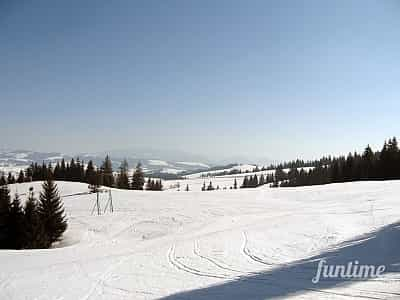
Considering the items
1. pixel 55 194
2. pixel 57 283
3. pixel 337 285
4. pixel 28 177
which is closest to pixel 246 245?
pixel 337 285

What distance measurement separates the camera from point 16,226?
27.3 metres

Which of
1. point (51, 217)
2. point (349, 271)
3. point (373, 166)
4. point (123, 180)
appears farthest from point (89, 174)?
point (349, 271)

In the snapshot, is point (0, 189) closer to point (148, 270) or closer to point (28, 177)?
point (148, 270)

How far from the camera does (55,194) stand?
29.6 metres

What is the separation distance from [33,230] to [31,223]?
3.23ft

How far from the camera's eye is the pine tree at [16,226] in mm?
26125

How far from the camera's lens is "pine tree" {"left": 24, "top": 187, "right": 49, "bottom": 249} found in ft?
83.0

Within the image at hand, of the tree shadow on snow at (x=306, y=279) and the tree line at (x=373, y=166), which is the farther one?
the tree line at (x=373, y=166)

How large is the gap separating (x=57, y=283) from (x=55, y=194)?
2106cm

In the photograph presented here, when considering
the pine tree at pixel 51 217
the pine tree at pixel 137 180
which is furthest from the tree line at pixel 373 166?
the pine tree at pixel 51 217

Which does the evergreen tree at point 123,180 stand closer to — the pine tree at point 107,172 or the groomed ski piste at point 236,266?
the pine tree at point 107,172

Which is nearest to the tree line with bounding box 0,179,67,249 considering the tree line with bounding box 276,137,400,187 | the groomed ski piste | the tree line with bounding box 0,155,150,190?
the groomed ski piste

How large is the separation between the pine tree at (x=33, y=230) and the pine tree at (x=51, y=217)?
2.60 feet

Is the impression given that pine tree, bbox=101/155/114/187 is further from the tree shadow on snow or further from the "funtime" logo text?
the "funtime" logo text
